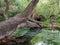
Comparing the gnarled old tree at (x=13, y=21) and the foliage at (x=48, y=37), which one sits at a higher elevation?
the gnarled old tree at (x=13, y=21)

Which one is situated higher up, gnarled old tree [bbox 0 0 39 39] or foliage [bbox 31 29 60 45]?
gnarled old tree [bbox 0 0 39 39]

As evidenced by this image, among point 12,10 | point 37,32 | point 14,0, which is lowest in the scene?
point 37,32

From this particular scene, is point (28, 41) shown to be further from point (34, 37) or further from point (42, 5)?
point (42, 5)

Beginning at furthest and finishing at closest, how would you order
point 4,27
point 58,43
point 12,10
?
1. point 12,10
2. point 58,43
3. point 4,27

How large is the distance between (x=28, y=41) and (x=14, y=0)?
2235mm

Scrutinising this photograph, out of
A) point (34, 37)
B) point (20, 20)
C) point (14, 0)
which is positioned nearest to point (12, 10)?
point (14, 0)

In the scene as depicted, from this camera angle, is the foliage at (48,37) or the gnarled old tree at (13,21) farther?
the foliage at (48,37)

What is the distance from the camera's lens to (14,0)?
9844 millimetres

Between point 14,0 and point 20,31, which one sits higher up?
point 14,0

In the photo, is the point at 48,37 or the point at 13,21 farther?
the point at 48,37

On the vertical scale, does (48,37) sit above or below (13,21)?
below

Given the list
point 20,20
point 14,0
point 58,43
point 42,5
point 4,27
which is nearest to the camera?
point 4,27

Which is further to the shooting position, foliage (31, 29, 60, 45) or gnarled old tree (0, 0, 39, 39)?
foliage (31, 29, 60, 45)

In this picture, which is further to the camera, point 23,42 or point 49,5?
point 49,5
